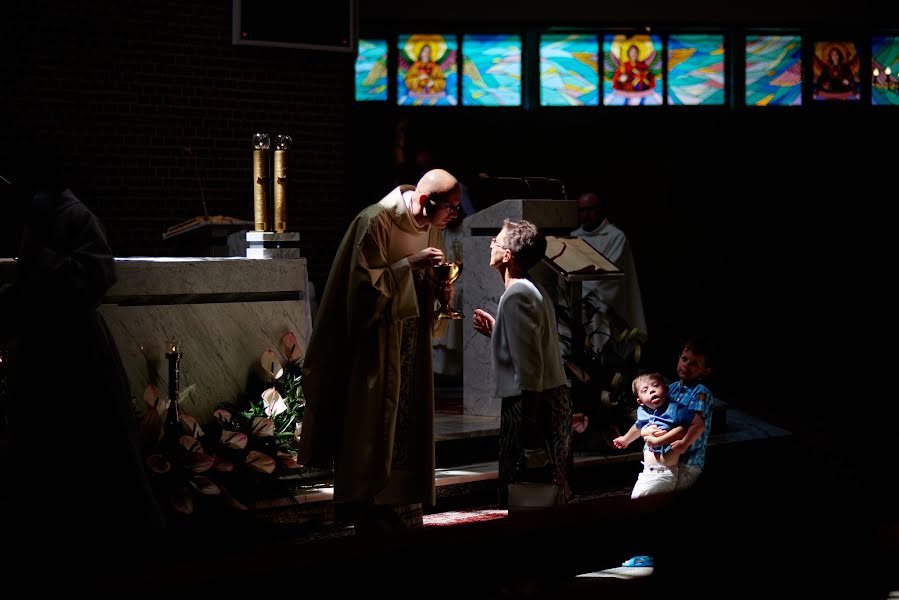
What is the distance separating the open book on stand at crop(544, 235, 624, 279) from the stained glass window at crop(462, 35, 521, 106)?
518 centimetres

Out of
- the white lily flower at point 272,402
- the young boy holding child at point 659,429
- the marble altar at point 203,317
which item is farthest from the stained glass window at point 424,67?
the young boy holding child at point 659,429

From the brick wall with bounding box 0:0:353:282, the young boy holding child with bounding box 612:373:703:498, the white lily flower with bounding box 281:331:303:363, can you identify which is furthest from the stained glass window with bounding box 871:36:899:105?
the white lily flower with bounding box 281:331:303:363

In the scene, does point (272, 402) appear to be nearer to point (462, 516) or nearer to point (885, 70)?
point (462, 516)

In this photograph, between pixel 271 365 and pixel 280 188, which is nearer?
pixel 271 365

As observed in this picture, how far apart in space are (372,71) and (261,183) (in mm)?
6009

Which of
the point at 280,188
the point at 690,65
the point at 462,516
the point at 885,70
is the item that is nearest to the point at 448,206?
the point at 280,188

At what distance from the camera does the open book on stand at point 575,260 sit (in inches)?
259

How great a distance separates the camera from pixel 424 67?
38.5 ft

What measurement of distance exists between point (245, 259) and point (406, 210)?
131cm

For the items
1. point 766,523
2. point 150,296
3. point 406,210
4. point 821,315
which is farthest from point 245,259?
point 821,315

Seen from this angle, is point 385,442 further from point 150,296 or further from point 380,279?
point 150,296

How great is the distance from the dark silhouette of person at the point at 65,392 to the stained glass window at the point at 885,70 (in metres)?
10.4

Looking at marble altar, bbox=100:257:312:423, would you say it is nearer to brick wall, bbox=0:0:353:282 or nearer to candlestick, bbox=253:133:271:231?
candlestick, bbox=253:133:271:231

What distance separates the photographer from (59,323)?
4129mm
